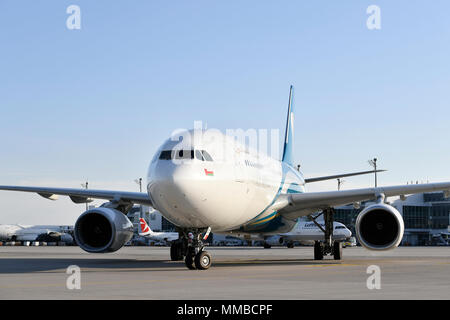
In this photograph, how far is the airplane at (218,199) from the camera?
51.2 feet

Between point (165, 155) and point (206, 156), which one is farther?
point (206, 156)

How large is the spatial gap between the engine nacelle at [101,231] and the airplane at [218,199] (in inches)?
1.2

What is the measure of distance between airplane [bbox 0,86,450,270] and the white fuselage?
2 cm

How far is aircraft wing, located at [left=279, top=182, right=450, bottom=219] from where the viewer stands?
20.8m

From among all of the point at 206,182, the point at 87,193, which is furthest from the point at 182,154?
the point at 87,193

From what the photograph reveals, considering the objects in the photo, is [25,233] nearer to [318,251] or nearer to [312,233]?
[312,233]

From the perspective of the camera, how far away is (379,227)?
19.1 metres

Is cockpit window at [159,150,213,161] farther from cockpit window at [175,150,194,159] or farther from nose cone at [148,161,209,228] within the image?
nose cone at [148,161,209,228]

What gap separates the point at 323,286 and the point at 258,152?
933cm

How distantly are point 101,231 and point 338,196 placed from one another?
27.1 feet

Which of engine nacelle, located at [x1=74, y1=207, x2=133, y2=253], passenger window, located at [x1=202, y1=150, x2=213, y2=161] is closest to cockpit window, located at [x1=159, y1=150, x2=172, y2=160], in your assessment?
passenger window, located at [x1=202, y1=150, x2=213, y2=161]
